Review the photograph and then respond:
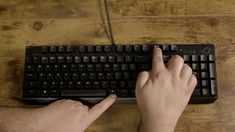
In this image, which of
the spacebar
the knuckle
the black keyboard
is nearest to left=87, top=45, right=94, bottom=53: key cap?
the black keyboard

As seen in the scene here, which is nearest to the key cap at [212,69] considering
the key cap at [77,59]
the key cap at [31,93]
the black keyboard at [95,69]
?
the black keyboard at [95,69]

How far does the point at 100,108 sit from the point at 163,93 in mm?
154

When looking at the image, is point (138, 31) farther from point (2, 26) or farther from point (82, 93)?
point (2, 26)

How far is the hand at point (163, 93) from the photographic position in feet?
2.80

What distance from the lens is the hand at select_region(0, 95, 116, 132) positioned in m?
0.83

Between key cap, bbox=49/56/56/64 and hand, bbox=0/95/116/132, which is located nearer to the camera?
hand, bbox=0/95/116/132

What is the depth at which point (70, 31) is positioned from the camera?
1.02m

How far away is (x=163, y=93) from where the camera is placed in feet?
2.84

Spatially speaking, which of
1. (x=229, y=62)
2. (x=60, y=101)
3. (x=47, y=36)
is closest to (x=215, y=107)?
(x=229, y=62)

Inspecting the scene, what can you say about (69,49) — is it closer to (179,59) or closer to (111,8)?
(111,8)

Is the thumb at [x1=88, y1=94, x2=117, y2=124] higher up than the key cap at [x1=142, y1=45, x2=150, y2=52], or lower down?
lower down

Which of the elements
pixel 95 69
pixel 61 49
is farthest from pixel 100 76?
pixel 61 49

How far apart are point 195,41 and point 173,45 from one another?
8 centimetres

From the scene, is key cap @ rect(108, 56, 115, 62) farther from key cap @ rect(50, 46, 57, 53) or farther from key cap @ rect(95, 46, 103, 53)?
key cap @ rect(50, 46, 57, 53)
